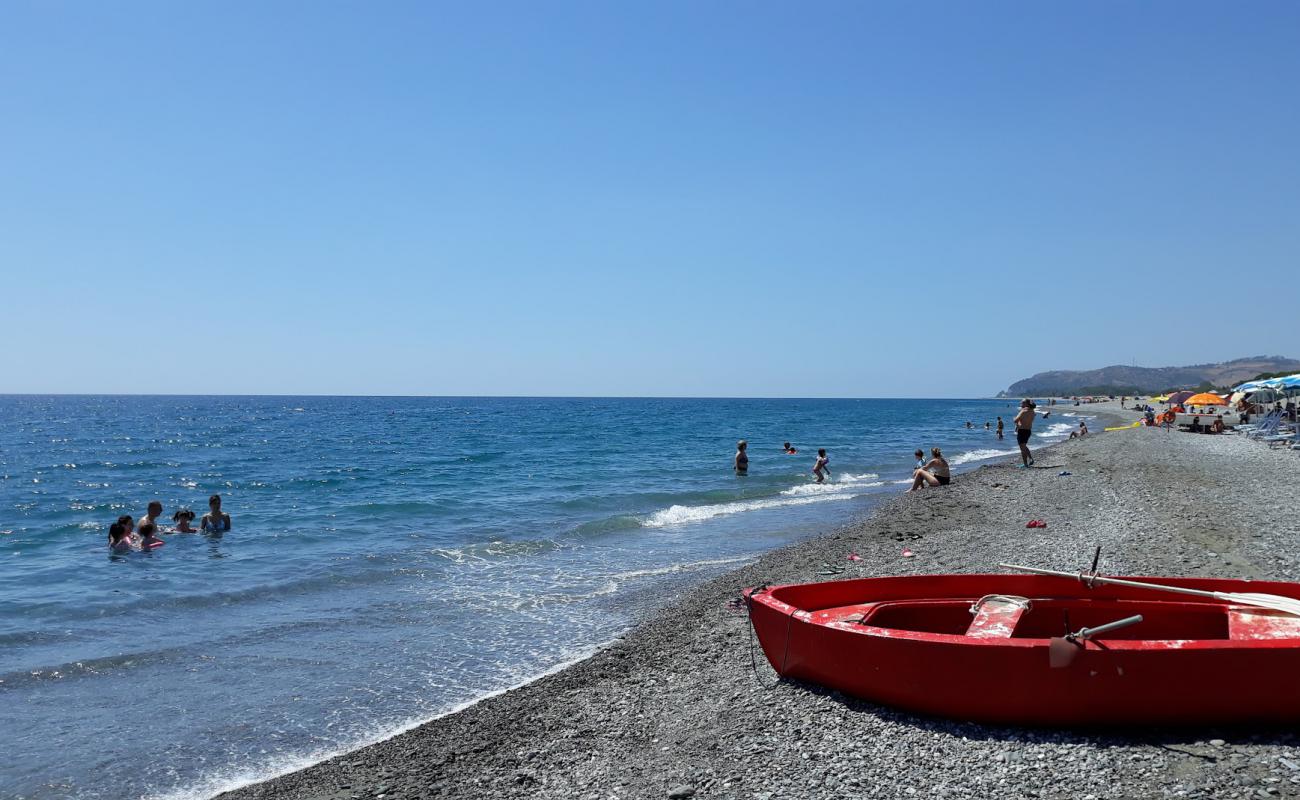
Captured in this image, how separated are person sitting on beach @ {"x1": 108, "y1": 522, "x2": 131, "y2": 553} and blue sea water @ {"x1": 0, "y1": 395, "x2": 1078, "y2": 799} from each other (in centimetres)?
48

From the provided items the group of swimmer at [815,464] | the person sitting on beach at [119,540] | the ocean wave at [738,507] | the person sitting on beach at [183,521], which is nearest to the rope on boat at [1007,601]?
the ocean wave at [738,507]

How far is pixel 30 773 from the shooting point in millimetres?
6812

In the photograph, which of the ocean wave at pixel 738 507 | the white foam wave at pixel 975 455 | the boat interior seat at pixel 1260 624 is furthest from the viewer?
the white foam wave at pixel 975 455

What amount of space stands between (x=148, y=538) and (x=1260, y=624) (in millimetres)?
19024

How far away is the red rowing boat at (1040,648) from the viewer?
5.23 meters

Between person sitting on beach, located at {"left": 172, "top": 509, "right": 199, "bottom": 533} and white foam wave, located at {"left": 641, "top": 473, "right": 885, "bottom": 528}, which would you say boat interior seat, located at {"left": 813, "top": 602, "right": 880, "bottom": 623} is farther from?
person sitting on beach, located at {"left": 172, "top": 509, "right": 199, "bottom": 533}

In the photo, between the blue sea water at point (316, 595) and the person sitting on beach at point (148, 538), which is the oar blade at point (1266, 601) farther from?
the person sitting on beach at point (148, 538)

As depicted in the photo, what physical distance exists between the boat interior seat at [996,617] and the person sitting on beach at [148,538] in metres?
16.8

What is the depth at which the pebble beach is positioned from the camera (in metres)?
5.00

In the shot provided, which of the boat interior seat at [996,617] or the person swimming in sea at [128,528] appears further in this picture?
the person swimming in sea at [128,528]

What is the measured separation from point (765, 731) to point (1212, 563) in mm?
7489

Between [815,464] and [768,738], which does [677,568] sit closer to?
[768,738]

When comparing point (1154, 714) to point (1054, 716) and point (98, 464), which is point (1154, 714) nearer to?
point (1054, 716)

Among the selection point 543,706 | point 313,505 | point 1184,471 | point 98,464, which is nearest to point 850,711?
point 543,706
